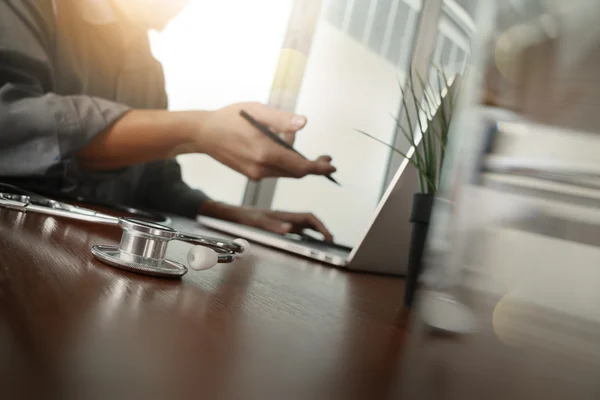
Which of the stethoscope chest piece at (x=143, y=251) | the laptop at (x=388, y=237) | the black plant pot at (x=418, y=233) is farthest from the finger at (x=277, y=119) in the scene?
the stethoscope chest piece at (x=143, y=251)

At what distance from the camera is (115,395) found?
0.43 feet

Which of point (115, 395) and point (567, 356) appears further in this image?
point (567, 356)

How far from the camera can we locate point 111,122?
3.30 ft

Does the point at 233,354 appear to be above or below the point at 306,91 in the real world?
below

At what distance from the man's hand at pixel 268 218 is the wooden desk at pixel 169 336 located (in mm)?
680

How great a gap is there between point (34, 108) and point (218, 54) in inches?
18.2

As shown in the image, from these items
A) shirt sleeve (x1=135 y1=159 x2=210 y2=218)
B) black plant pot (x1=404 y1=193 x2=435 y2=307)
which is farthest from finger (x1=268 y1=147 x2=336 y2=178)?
black plant pot (x1=404 y1=193 x2=435 y2=307)

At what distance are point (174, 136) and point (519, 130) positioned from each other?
0.97m

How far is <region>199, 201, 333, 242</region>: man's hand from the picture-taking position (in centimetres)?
106

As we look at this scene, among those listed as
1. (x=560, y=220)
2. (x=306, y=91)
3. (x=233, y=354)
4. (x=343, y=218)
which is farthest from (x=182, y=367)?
(x=306, y=91)

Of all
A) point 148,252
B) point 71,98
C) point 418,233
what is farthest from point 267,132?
point 148,252

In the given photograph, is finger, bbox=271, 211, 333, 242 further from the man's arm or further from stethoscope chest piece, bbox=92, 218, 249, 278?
stethoscope chest piece, bbox=92, 218, 249, 278

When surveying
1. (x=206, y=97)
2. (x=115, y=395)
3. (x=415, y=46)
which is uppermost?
(x=415, y=46)

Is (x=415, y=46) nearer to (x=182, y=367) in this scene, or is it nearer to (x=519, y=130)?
(x=519, y=130)
